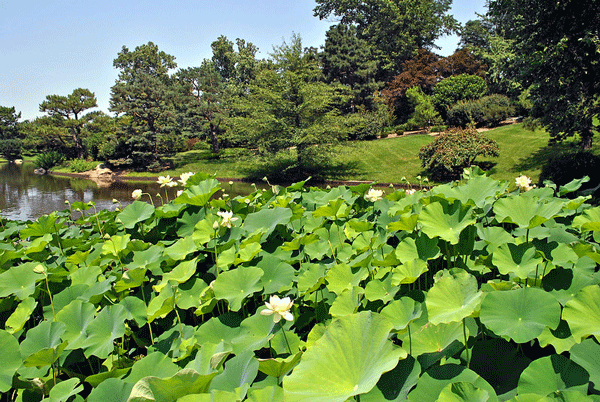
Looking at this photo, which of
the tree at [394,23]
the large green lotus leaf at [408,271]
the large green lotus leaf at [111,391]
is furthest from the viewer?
the tree at [394,23]

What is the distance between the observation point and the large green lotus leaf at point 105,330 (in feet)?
4.17

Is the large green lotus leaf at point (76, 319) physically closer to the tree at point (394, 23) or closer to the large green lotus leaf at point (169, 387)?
the large green lotus leaf at point (169, 387)

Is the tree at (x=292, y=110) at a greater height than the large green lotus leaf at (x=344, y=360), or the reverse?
the tree at (x=292, y=110)

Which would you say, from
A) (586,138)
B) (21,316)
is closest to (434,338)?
(21,316)

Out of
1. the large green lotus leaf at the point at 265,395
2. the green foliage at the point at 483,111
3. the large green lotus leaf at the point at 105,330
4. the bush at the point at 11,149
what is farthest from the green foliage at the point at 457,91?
the bush at the point at 11,149

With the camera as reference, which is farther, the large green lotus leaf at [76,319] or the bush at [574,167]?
the bush at [574,167]

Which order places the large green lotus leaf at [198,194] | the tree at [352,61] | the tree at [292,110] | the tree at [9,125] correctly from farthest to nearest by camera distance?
the tree at [9,125]
the tree at [352,61]
the tree at [292,110]
the large green lotus leaf at [198,194]

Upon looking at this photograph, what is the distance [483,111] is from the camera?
802 inches

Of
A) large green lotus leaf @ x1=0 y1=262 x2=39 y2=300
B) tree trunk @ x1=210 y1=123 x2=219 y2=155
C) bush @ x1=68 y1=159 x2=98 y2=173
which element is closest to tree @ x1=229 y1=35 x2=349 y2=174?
tree trunk @ x1=210 y1=123 x2=219 y2=155

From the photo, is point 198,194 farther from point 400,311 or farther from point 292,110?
point 292,110

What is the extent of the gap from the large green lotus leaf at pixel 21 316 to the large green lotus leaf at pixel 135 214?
2.21 feet

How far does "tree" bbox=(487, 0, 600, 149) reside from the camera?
8.77 m

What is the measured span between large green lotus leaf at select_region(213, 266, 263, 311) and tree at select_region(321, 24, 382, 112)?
29.6 meters

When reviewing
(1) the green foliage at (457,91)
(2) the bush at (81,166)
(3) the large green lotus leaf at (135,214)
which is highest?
(1) the green foliage at (457,91)
